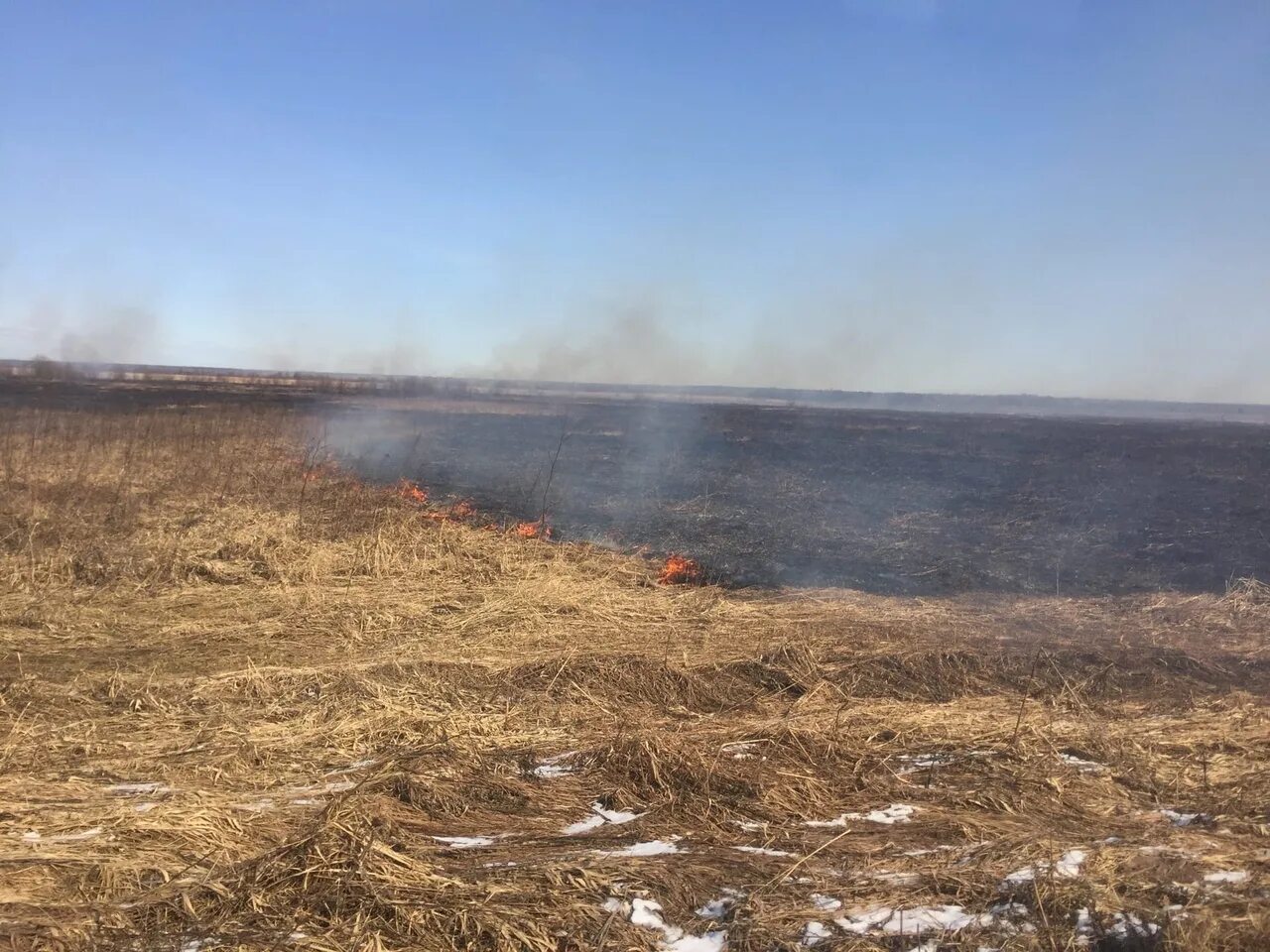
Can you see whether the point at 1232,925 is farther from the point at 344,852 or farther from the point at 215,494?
the point at 215,494

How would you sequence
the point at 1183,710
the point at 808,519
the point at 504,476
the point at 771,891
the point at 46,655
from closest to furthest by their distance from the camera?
the point at 771,891 → the point at 1183,710 → the point at 46,655 → the point at 808,519 → the point at 504,476

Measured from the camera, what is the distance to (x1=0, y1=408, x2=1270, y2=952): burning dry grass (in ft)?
10.4

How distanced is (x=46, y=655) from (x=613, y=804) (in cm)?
508

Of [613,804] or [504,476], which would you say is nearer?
[613,804]

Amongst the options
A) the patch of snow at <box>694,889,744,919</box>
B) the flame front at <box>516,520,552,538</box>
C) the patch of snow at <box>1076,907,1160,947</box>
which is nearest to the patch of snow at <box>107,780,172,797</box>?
the patch of snow at <box>694,889,744,919</box>

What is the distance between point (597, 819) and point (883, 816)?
1.42 meters

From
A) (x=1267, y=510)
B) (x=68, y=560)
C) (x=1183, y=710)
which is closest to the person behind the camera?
(x=1183, y=710)

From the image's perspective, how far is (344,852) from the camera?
3469 millimetres

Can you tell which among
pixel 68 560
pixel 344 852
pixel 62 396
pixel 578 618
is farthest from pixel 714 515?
pixel 62 396

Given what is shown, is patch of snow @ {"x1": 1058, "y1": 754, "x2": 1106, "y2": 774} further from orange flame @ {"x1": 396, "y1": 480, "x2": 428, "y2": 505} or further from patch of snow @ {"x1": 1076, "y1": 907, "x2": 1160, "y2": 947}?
orange flame @ {"x1": 396, "y1": 480, "x2": 428, "y2": 505}

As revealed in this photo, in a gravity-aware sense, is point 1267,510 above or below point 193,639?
above

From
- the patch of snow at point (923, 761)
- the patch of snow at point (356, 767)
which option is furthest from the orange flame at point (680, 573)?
the patch of snow at point (356, 767)

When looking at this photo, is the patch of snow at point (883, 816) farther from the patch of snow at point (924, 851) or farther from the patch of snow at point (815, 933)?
the patch of snow at point (815, 933)

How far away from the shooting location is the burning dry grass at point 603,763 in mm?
3178
